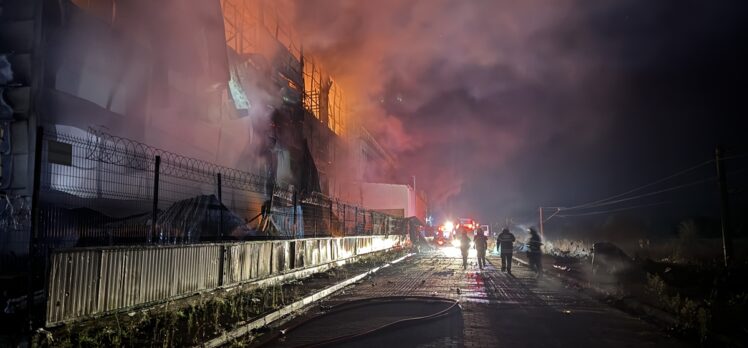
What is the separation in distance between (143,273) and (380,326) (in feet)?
11.8

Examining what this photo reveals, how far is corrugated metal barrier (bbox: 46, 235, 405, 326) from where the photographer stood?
5.58 meters

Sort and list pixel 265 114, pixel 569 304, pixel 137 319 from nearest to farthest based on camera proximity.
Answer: pixel 137 319 → pixel 569 304 → pixel 265 114

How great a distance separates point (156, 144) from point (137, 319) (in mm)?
7760

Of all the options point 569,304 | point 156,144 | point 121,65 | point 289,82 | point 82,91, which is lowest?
point 569,304

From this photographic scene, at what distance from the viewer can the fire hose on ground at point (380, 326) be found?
6.35 meters

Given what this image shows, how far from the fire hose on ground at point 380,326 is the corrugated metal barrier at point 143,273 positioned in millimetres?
2058

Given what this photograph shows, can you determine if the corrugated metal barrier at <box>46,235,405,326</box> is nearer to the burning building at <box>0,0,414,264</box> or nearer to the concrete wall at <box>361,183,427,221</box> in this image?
the burning building at <box>0,0,414,264</box>

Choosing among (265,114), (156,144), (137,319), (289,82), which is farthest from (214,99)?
(137,319)

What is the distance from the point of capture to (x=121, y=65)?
12.1m

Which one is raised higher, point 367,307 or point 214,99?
point 214,99

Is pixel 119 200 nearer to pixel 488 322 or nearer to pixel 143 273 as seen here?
pixel 143 273

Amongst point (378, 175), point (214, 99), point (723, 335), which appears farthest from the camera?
point (378, 175)

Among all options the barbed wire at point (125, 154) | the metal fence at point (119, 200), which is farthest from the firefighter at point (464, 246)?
the barbed wire at point (125, 154)

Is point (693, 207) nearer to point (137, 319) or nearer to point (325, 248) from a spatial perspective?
point (325, 248)
